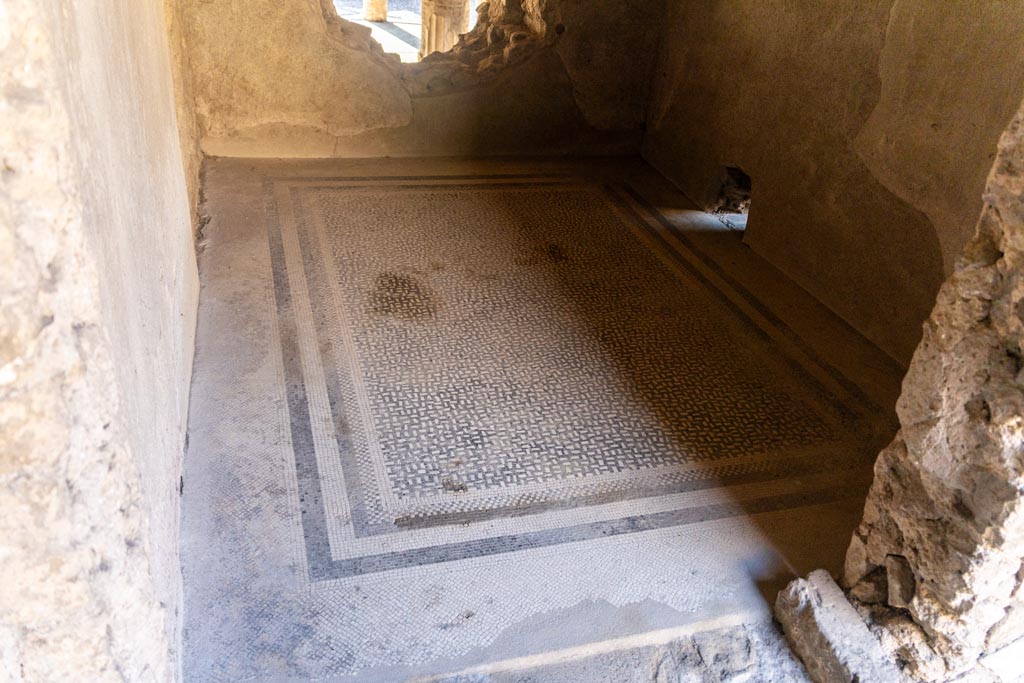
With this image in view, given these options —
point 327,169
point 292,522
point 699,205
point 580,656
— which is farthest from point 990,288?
point 327,169

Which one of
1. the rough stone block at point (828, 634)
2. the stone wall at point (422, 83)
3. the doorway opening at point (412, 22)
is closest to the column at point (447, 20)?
the doorway opening at point (412, 22)

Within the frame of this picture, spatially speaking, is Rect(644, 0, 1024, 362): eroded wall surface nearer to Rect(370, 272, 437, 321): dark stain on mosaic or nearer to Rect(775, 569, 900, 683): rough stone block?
Rect(775, 569, 900, 683): rough stone block

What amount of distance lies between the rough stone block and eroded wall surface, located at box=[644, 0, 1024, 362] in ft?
3.83

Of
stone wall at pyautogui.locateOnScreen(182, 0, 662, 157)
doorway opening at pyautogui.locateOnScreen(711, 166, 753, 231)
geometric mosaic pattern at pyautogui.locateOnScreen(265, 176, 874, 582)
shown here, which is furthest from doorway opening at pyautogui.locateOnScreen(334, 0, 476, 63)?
geometric mosaic pattern at pyautogui.locateOnScreen(265, 176, 874, 582)

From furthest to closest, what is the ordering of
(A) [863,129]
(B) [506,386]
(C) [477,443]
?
(A) [863,129]
(B) [506,386]
(C) [477,443]

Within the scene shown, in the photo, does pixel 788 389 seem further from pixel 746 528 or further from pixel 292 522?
pixel 292 522

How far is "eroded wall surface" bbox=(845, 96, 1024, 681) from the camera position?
1.21m

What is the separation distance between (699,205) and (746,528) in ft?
6.66

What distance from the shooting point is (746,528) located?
182cm

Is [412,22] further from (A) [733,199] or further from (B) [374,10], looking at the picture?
(A) [733,199]

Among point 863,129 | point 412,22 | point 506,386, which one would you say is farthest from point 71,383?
point 412,22

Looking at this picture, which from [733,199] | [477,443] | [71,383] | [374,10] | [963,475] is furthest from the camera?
[374,10]

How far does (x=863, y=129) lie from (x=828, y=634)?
1712mm

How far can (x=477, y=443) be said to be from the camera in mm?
2000
